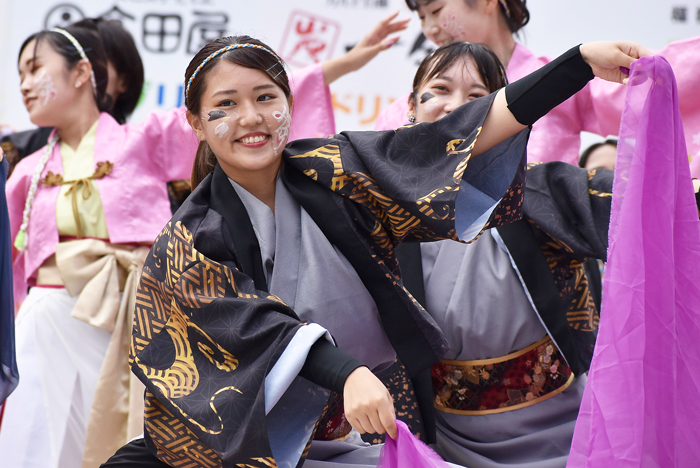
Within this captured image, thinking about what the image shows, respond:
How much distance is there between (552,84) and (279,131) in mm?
552

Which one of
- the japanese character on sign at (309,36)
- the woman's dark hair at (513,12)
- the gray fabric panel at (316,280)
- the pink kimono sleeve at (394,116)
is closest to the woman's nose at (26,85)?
the japanese character on sign at (309,36)

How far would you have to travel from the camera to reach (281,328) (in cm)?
127

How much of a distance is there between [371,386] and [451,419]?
0.77 metres

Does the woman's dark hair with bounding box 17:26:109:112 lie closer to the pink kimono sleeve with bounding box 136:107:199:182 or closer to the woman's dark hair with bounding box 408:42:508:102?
the pink kimono sleeve with bounding box 136:107:199:182

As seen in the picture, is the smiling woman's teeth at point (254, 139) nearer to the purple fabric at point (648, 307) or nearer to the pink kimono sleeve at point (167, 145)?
the purple fabric at point (648, 307)

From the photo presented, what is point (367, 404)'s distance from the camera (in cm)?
115

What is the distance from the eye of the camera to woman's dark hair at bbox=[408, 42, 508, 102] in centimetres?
196

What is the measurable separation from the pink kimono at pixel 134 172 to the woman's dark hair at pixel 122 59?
0.24m

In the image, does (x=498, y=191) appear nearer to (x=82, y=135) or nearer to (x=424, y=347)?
(x=424, y=347)

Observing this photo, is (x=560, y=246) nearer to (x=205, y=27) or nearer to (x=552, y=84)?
(x=552, y=84)

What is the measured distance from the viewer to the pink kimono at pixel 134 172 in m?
2.57

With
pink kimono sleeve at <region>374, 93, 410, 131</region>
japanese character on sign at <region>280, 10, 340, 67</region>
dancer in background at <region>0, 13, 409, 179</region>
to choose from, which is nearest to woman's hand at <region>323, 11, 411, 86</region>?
dancer in background at <region>0, 13, 409, 179</region>

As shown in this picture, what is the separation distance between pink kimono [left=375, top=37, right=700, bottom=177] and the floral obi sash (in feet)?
2.46

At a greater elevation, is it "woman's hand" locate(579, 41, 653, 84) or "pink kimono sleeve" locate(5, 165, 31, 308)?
"woman's hand" locate(579, 41, 653, 84)
